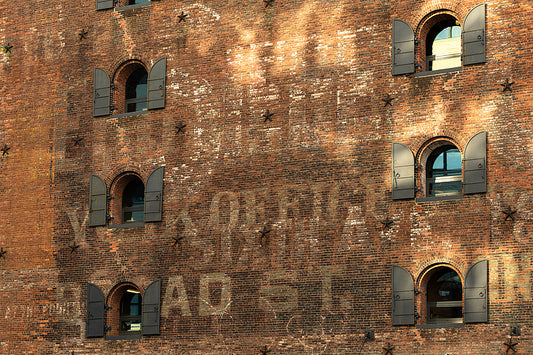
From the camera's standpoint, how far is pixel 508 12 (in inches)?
1056

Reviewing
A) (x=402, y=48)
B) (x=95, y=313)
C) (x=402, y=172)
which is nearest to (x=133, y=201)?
(x=95, y=313)

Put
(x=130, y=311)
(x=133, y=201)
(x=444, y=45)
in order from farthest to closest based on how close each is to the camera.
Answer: (x=133, y=201)
(x=130, y=311)
(x=444, y=45)

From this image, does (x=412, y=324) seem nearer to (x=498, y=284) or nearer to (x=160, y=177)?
(x=498, y=284)

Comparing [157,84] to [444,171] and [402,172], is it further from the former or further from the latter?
[444,171]

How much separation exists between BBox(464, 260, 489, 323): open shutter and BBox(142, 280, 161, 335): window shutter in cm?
932

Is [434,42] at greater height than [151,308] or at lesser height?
greater

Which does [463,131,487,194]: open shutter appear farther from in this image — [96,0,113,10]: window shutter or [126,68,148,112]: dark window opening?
[96,0,113,10]: window shutter

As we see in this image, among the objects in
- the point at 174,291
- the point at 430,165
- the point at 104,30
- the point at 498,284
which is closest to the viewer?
the point at 498,284

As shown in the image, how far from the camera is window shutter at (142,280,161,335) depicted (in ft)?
96.5

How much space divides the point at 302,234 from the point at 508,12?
8357 mm

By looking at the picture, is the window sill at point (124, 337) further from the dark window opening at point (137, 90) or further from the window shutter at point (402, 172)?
the window shutter at point (402, 172)

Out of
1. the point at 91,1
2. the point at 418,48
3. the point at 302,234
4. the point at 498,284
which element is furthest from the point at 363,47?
the point at 91,1

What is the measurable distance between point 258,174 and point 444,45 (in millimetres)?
6536

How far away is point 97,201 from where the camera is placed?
31.2m
